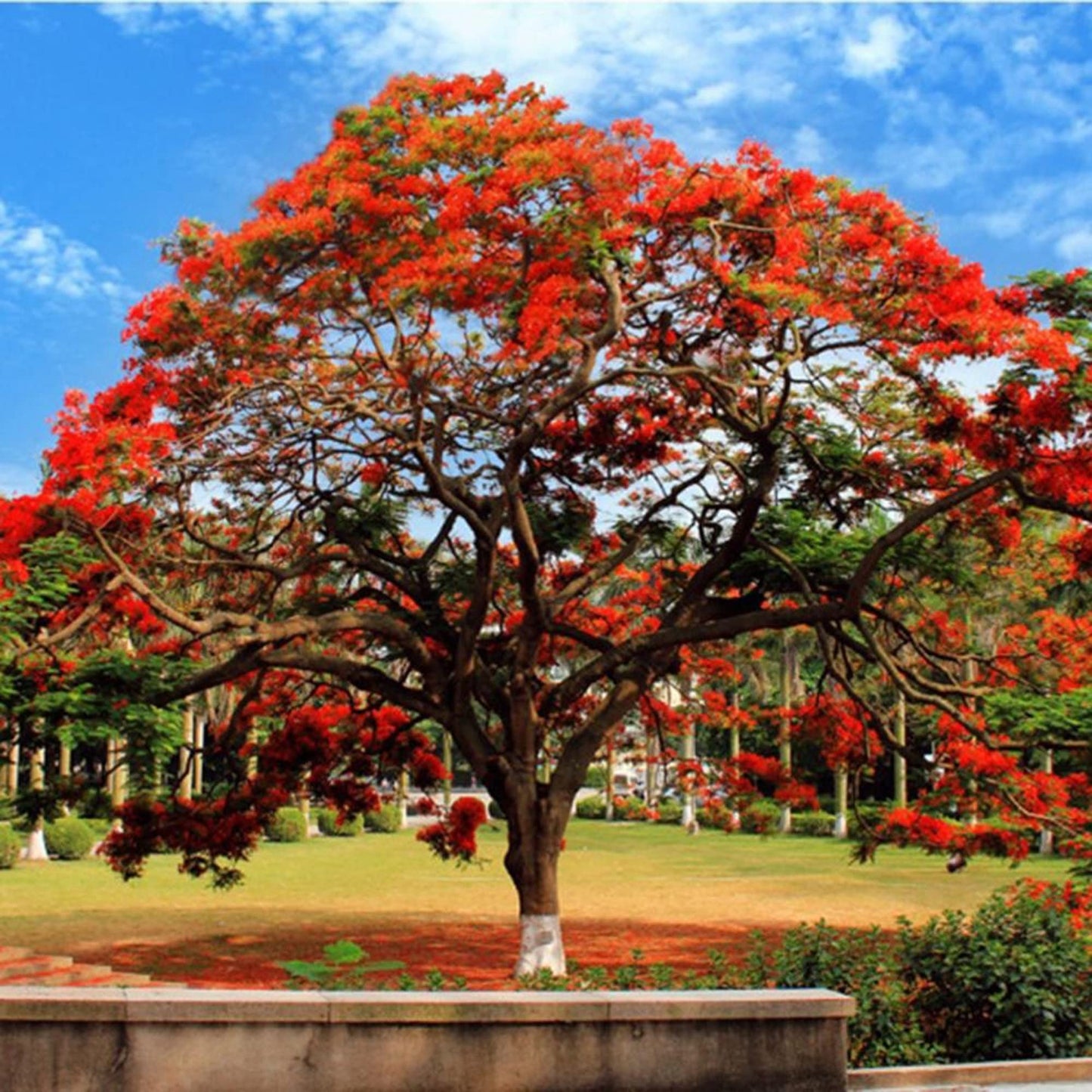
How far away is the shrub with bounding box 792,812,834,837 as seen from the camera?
4856cm

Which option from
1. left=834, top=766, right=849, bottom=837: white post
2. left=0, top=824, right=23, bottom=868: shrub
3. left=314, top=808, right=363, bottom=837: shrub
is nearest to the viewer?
left=0, top=824, right=23, bottom=868: shrub

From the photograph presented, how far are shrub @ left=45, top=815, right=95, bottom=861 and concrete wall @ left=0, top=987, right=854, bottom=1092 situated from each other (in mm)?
31879

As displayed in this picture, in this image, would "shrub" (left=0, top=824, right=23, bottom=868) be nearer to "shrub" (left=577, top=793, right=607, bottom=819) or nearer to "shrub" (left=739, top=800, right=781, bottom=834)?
"shrub" (left=739, top=800, right=781, bottom=834)

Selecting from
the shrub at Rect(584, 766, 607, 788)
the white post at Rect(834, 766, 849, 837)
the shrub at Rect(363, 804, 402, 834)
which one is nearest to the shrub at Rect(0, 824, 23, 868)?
the shrub at Rect(363, 804, 402, 834)

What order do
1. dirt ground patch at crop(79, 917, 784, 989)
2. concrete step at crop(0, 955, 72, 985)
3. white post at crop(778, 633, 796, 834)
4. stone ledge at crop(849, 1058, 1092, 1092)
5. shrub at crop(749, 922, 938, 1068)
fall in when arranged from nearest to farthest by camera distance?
stone ledge at crop(849, 1058, 1092, 1092) < shrub at crop(749, 922, 938, 1068) < concrete step at crop(0, 955, 72, 985) < dirt ground patch at crop(79, 917, 784, 989) < white post at crop(778, 633, 796, 834)

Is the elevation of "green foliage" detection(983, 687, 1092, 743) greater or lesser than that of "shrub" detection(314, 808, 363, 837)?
greater

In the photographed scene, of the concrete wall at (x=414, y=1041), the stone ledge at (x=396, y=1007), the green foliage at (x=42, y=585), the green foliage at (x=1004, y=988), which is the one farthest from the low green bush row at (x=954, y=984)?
the green foliage at (x=42, y=585)

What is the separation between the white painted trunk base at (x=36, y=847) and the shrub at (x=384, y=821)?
17.5 meters

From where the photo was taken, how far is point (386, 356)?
47.1 feet

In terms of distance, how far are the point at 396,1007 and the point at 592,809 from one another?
60098 millimetres

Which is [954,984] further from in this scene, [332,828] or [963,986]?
[332,828]

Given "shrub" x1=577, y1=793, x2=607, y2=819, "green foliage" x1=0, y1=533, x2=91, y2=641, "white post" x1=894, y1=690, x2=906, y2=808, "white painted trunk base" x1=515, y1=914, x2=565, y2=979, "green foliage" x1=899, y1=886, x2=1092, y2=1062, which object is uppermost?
"green foliage" x1=0, y1=533, x2=91, y2=641

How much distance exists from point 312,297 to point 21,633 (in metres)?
4.19

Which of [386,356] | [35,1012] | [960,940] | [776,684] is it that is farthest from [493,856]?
[35,1012]
